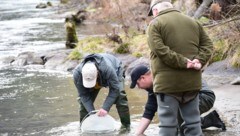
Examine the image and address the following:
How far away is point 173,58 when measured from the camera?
466 centimetres

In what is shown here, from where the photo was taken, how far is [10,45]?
22.4 meters

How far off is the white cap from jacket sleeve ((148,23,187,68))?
1463 mm

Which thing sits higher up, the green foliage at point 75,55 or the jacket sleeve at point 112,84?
the jacket sleeve at point 112,84

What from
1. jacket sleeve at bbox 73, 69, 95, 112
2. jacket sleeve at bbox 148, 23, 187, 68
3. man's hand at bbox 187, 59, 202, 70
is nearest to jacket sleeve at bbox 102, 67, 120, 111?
jacket sleeve at bbox 73, 69, 95, 112

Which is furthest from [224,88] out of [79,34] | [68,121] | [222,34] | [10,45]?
[79,34]

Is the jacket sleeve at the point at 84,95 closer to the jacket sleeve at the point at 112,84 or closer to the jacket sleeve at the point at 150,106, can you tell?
the jacket sleeve at the point at 112,84

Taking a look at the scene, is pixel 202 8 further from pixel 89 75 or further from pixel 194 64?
pixel 194 64

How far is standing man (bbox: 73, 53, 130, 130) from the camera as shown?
6.14 meters

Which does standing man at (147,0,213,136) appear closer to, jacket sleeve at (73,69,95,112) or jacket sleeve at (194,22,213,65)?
jacket sleeve at (194,22,213,65)

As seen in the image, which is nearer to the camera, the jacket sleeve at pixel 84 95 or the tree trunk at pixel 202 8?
the jacket sleeve at pixel 84 95

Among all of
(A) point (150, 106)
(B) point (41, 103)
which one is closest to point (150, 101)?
(A) point (150, 106)

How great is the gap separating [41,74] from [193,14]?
5.29m

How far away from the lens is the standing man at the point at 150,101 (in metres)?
5.11

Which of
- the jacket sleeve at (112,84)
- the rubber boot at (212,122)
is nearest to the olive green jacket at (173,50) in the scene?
the jacket sleeve at (112,84)
